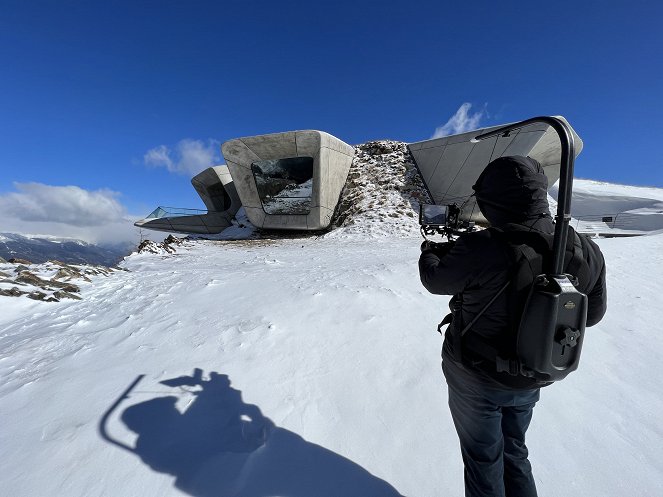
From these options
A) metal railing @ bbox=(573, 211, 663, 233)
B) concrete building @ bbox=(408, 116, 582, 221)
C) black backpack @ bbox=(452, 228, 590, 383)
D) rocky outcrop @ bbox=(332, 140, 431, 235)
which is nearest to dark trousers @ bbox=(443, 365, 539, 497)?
black backpack @ bbox=(452, 228, 590, 383)

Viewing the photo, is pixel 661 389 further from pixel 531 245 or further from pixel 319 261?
pixel 319 261

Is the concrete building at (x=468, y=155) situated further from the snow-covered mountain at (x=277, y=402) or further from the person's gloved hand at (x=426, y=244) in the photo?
the person's gloved hand at (x=426, y=244)

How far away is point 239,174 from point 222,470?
1720 cm

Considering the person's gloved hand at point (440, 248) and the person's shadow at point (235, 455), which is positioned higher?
the person's gloved hand at point (440, 248)

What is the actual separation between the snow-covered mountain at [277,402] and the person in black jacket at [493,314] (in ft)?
1.85

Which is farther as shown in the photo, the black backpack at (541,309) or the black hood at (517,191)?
the black hood at (517,191)

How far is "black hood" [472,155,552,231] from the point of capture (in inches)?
55.5

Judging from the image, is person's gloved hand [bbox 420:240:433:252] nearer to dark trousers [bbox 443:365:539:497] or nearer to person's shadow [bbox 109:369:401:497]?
dark trousers [bbox 443:365:539:497]

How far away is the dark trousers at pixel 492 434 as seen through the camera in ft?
4.96

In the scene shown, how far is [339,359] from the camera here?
10.0 ft

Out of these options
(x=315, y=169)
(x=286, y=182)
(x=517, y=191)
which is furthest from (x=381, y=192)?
(x=517, y=191)

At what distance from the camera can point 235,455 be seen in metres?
2.00

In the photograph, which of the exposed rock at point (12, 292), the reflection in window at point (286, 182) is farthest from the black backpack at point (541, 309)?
the reflection in window at point (286, 182)

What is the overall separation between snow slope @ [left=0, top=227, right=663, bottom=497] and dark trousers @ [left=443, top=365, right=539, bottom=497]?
0.47 metres
